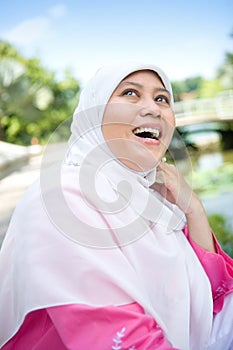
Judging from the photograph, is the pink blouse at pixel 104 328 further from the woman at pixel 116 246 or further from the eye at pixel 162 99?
the eye at pixel 162 99

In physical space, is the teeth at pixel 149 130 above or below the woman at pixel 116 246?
above

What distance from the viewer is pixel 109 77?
95 cm

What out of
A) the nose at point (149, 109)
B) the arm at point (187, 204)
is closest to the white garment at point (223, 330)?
the arm at point (187, 204)

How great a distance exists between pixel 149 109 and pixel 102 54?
14.0m

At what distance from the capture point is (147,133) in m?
0.93

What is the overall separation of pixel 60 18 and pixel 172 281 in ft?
59.3

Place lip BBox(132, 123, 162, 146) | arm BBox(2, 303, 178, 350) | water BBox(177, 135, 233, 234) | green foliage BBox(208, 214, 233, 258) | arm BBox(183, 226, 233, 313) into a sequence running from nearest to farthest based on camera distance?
1. arm BBox(2, 303, 178, 350)
2. lip BBox(132, 123, 162, 146)
3. arm BBox(183, 226, 233, 313)
4. green foliage BBox(208, 214, 233, 258)
5. water BBox(177, 135, 233, 234)

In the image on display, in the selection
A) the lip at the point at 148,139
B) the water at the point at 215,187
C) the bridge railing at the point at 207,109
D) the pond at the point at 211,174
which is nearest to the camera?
the lip at the point at 148,139

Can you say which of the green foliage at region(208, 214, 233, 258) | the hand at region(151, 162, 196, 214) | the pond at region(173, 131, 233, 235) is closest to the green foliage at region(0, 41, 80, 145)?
the pond at region(173, 131, 233, 235)

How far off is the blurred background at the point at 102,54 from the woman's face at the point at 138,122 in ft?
30.8

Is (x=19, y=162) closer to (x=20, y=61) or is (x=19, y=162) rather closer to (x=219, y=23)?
(x=20, y=61)

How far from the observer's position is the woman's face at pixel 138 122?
90cm

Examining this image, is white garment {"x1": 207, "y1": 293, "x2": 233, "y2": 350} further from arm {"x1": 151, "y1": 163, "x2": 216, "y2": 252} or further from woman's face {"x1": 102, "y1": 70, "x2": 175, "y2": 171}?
woman's face {"x1": 102, "y1": 70, "x2": 175, "y2": 171}

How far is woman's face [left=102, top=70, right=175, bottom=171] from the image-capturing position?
900 mm
